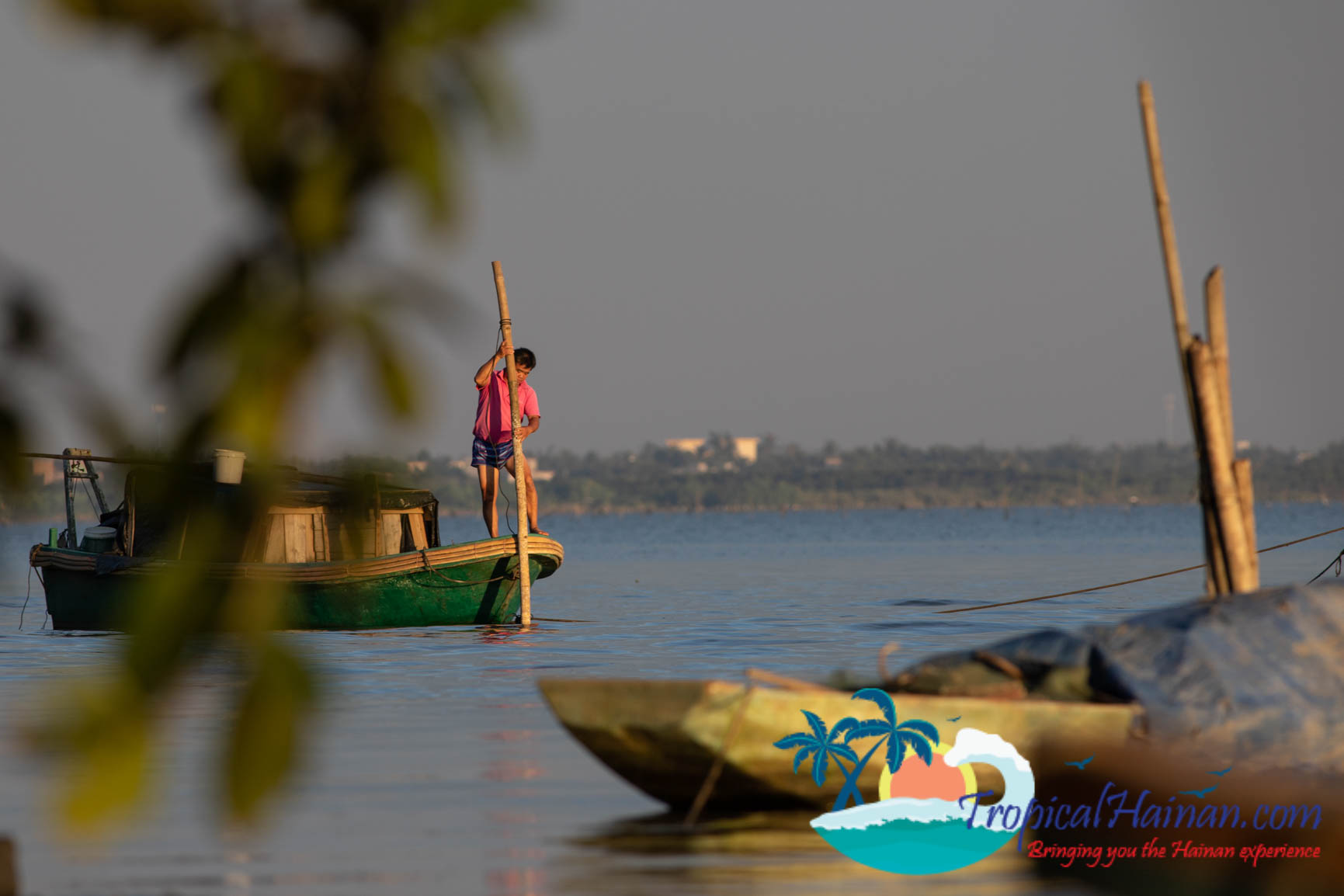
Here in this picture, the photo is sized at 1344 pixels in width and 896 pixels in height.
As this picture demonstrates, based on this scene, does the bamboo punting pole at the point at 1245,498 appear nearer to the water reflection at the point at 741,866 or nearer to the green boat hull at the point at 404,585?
the water reflection at the point at 741,866

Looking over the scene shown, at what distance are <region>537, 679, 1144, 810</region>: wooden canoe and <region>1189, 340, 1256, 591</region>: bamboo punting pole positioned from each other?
69.3 inches

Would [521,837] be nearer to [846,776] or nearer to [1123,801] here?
[846,776]

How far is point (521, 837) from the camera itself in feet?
24.5

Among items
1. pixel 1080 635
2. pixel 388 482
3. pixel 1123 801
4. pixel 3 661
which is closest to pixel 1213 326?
pixel 1080 635

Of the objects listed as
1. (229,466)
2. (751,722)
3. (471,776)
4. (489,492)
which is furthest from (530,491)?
(229,466)

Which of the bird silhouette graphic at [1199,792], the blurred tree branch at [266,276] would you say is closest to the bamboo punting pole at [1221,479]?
the bird silhouette graphic at [1199,792]

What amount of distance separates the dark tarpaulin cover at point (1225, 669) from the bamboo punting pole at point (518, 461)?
33.6 feet

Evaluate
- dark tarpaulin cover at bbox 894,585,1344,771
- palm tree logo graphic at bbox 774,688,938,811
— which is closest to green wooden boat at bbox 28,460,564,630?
palm tree logo graphic at bbox 774,688,938,811

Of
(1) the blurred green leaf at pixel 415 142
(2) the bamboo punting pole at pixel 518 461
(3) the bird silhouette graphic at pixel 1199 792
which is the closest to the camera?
(1) the blurred green leaf at pixel 415 142

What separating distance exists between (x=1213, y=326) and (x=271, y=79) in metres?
7.88

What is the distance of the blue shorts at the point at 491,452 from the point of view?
18109mm

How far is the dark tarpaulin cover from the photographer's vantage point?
7.11 metres

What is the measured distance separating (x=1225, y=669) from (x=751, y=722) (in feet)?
7.06

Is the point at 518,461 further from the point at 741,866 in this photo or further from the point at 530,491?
the point at 741,866
